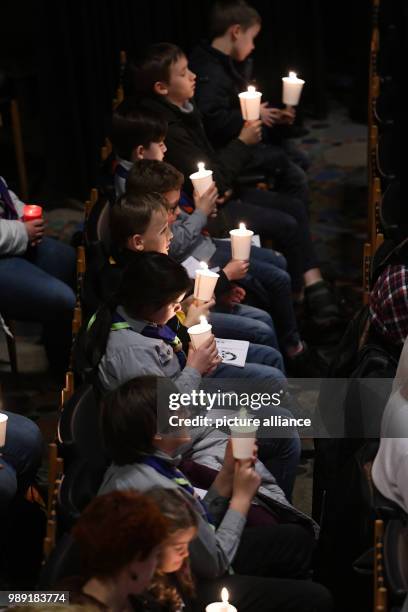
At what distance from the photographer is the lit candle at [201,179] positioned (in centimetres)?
539

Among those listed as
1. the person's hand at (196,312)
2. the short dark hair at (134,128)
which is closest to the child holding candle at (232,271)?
the short dark hair at (134,128)

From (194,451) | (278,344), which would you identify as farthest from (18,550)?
(278,344)

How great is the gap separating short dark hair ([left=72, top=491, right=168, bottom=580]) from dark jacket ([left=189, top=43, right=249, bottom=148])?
3.49 m

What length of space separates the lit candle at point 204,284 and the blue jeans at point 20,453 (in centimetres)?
85

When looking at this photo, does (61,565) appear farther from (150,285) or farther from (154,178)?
(154,178)

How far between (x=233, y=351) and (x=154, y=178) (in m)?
0.80

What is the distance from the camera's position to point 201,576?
3.57m

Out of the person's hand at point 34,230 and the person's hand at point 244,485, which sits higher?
the person's hand at point 34,230

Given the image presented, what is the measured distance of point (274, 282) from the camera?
18.7 ft

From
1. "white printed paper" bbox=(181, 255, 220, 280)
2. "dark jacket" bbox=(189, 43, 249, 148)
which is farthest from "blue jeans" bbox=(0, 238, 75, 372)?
"dark jacket" bbox=(189, 43, 249, 148)

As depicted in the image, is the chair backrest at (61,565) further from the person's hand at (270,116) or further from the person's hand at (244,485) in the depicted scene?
the person's hand at (270,116)

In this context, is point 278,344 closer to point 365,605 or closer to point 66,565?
point 365,605

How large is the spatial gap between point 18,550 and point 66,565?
4.02 feet

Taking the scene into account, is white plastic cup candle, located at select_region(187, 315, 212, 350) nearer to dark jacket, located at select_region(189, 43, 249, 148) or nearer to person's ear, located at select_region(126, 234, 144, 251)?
person's ear, located at select_region(126, 234, 144, 251)
